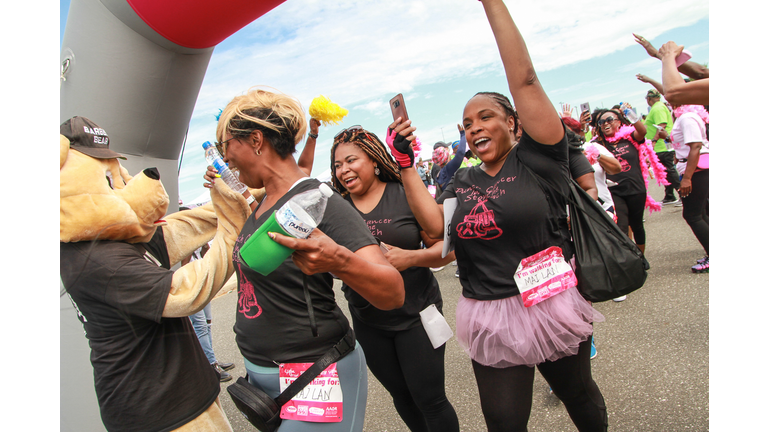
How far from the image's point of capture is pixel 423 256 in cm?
214

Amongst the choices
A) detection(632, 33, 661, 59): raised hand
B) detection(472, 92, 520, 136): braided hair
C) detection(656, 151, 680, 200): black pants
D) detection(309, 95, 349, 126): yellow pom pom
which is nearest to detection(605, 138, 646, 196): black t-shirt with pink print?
detection(632, 33, 661, 59): raised hand

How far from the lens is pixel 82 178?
1.37m

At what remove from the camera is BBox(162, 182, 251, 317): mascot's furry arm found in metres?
1.49

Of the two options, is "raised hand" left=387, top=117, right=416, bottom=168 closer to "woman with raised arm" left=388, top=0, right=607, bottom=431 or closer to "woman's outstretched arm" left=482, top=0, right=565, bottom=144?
"woman with raised arm" left=388, top=0, right=607, bottom=431

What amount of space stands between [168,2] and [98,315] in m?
1.10

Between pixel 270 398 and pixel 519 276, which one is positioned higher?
pixel 519 276

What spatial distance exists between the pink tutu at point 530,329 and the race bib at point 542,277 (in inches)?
1.9

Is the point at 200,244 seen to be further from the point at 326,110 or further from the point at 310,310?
the point at 326,110

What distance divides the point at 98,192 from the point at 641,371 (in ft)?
10.8

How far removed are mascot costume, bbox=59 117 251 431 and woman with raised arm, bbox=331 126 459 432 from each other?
2.66 ft

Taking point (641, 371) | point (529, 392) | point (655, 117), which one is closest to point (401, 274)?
point (529, 392)

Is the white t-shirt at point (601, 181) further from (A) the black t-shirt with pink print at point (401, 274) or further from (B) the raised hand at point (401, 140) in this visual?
(B) the raised hand at point (401, 140)
